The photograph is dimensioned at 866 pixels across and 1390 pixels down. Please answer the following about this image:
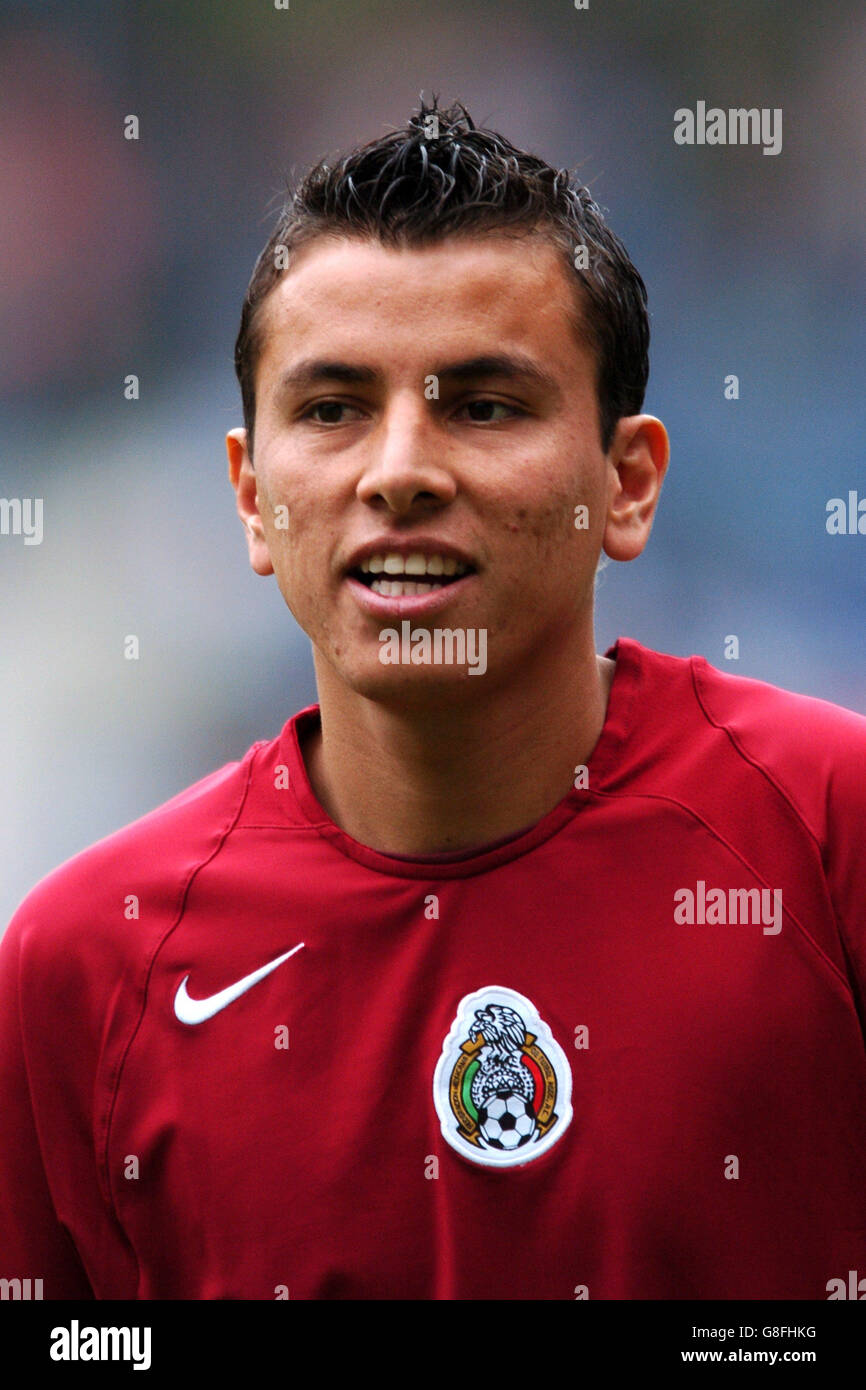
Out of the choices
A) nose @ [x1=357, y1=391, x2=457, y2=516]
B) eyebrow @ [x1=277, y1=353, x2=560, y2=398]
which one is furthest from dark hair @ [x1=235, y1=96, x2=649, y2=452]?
nose @ [x1=357, y1=391, x2=457, y2=516]

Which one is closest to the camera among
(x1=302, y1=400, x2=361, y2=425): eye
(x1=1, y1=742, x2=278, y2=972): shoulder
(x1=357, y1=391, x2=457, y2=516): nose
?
(x1=357, y1=391, x2=457, y2=516): nose

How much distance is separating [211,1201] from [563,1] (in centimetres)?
506

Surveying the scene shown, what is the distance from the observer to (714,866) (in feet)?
5.78

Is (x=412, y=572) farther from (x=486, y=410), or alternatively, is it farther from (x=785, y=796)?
(x=785, y=796)

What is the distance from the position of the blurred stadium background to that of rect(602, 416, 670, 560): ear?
3.17 m

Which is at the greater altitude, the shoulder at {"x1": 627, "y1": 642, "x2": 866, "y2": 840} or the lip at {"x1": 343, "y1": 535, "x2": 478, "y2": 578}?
the lip at {"x1": 343, "y1": 535, "x2": 478, "y2": 578}

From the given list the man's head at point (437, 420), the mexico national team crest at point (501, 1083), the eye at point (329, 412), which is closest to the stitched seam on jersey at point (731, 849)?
the man's head at point (437, 420)

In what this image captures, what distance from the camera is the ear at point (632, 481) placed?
196 centimetres

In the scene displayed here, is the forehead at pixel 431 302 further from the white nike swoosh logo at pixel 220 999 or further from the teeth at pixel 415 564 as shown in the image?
the white nike swoosh logo at pixel 220 999

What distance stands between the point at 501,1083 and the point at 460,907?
219 mm

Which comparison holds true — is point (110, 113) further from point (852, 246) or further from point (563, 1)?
point (852, 246)

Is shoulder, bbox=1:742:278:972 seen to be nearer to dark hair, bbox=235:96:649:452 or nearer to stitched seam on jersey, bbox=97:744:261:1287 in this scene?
stitched seam on jersey, bbox=97:744:261:1287

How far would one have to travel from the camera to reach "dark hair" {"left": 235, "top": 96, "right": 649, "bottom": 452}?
1.84m

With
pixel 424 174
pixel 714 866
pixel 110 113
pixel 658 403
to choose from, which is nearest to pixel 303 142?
pixel 110 113
